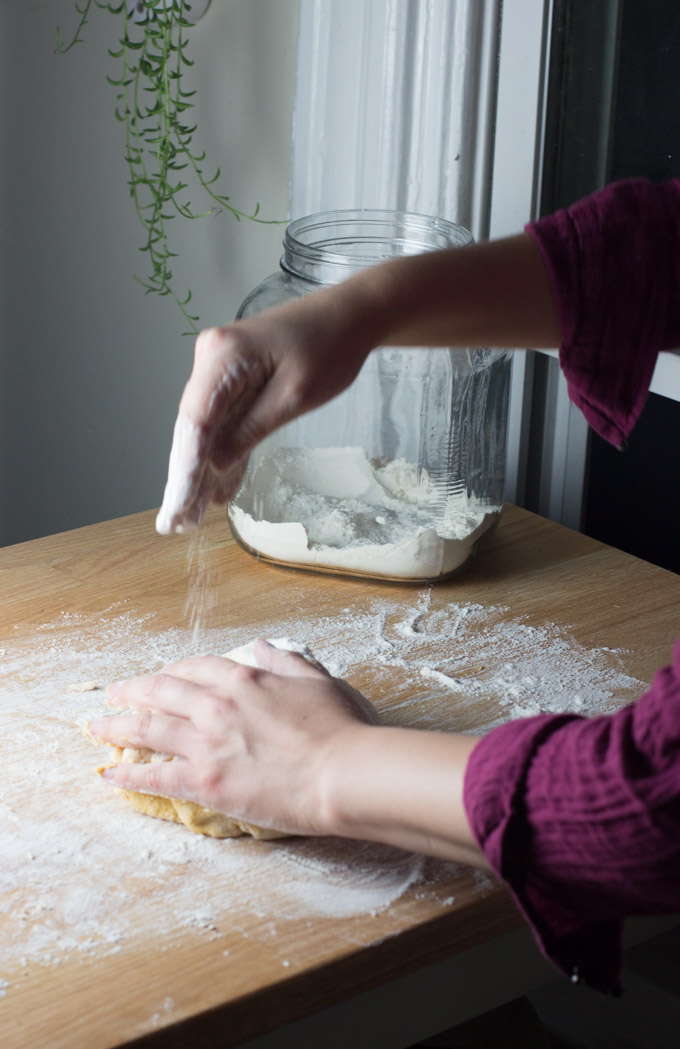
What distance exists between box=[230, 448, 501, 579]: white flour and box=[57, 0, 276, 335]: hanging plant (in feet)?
1.40

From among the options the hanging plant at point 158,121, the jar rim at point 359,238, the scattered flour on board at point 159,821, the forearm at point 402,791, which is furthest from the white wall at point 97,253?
the forearm at point 402,791

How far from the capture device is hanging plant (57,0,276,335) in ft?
4.33

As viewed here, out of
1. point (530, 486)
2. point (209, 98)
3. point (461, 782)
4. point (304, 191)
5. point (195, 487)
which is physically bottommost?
point (530, 486)

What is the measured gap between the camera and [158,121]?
1415 mm

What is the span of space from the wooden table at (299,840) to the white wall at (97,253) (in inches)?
19.1

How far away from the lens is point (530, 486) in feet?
4.72

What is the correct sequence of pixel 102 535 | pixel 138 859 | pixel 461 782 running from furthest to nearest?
pixel 102 535
pixel 138 859
pixel 461 782

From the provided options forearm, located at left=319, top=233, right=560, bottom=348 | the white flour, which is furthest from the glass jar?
forearm, located at left=319, top=233, right=560, bottom=348

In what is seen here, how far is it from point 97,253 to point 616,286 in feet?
3.20

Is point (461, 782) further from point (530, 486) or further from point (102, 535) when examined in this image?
point (530, 486)

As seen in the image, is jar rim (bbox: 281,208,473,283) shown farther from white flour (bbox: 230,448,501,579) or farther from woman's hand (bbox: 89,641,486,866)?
woman's hand (bbox: 89,641,486,866)

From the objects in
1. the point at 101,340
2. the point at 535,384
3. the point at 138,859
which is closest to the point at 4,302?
the point at 101,340

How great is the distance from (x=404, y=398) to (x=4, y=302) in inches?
32.1

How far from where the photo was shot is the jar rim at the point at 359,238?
1023 mm
